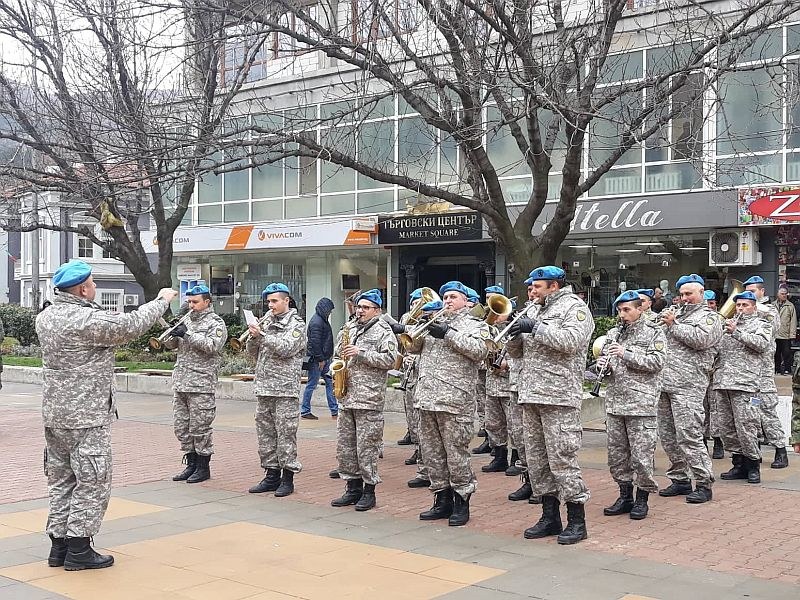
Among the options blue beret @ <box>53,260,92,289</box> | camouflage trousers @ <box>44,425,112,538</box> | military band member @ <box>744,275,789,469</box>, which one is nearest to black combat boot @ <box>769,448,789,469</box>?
military band member @ <box>744,275,789,469</box>

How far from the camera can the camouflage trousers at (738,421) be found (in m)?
9.82

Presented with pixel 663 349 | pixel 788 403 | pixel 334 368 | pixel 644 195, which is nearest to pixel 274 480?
pixel 334 368

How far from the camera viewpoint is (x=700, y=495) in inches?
345

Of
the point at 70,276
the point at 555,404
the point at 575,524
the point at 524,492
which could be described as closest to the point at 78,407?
the point at 70,276

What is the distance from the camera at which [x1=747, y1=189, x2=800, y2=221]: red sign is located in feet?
59.1

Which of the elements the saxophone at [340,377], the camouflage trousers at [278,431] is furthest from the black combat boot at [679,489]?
the camouflage trousers at [278,431]

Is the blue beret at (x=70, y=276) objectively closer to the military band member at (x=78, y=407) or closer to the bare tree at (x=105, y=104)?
the military band member at (x=78, y=407)

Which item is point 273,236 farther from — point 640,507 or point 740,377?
point 640,507

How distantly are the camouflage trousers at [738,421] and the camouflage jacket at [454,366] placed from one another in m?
3.48

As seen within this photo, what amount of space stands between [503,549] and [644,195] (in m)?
14.4

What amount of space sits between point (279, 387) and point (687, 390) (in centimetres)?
398

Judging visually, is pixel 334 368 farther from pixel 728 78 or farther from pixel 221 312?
pixel 221 312

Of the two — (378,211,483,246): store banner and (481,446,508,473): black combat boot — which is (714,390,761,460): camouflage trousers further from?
(378,211,483,246): store banner

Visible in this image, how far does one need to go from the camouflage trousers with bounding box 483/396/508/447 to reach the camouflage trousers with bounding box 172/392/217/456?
3099 millimetres
